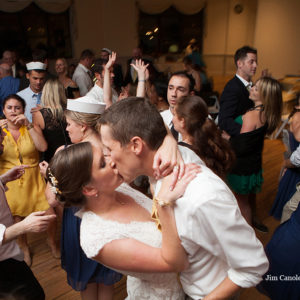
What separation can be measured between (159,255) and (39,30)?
901 centimetres

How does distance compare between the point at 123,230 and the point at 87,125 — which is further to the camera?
the point at 87,125

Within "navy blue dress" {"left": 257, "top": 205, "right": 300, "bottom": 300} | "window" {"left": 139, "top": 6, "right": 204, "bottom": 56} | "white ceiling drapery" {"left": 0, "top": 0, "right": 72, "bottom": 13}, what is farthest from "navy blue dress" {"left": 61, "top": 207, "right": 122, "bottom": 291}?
"window" {"left": 139, "top": 6, "right": 204, "bottom": 56}

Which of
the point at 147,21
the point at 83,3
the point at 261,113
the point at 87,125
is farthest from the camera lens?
the point at 147,21

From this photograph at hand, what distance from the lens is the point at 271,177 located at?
13.6ft

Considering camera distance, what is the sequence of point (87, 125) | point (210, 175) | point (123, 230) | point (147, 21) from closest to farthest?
point (210, 175), point (123, 230), point (87, 125), point (147, 21)

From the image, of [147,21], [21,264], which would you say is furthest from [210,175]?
[147,21]

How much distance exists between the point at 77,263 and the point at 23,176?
1.10 meters

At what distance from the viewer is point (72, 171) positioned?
44.1 inches

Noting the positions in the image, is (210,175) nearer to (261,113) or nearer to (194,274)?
(194,274)

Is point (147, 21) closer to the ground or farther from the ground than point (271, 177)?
farther from the ground

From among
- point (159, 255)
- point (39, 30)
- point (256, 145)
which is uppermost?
point (39, 30)

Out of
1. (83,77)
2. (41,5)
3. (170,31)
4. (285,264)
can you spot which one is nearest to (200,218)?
(285,264)

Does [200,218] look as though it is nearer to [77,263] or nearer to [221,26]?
[77,263]

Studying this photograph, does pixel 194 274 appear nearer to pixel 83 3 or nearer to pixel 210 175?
pixel 210 175
